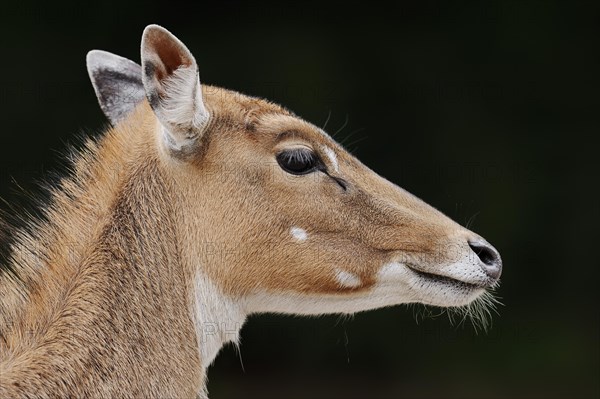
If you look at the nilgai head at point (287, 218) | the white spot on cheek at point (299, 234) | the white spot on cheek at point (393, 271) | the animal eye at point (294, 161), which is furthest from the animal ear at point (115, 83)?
the white spot on cheek at point (393, 271)

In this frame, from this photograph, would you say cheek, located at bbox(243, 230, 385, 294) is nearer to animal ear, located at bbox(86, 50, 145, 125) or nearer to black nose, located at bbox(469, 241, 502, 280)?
black nose, located at bbox(469, 241, 502, 280)

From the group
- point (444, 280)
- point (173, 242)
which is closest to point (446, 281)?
point (444, 280)

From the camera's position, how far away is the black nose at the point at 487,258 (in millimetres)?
6121

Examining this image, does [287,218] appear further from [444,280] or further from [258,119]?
[444,280]

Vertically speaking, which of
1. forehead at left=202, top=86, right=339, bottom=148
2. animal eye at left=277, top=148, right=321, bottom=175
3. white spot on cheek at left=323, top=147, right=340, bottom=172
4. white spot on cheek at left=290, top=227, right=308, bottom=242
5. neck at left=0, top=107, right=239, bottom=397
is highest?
forehead at left=202, top=86, right=339, bottom=148

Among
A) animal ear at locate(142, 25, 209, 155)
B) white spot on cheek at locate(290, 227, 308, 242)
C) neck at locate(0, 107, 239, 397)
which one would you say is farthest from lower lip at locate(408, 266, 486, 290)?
animal ear at locate(142, 25, 209, 155)

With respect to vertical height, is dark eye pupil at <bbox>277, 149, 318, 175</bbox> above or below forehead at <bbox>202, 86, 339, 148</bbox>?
below

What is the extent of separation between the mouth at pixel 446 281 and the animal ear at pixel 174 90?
1.54 metres

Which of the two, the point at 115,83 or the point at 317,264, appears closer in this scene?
the point at 317,264

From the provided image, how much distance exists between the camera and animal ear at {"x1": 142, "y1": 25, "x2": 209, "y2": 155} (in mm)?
5715

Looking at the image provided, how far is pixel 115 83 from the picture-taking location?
7.15 meters

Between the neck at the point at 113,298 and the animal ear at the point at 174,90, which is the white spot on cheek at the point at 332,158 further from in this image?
the neck at the point at 113,298

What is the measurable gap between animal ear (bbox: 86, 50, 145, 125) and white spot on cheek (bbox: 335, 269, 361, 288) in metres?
2.05

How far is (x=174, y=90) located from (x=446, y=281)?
1.97 meters
